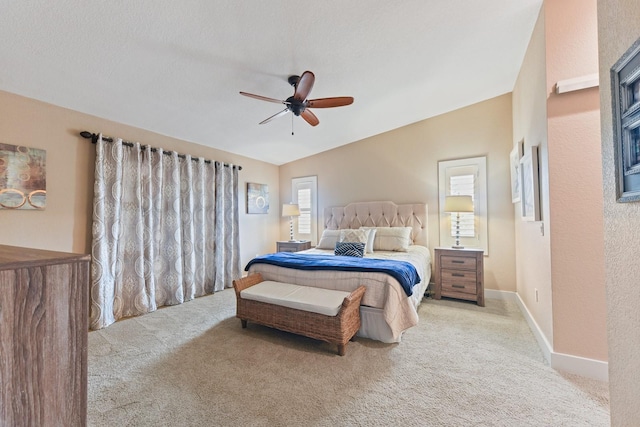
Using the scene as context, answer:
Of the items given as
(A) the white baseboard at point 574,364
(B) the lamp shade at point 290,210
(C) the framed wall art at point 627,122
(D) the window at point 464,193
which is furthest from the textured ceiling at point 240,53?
(A) the white baseboard at point 574,364

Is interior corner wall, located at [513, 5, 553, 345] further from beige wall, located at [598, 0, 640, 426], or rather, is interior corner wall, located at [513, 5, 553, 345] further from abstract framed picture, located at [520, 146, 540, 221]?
beige wall, located at [598, 0, 640, 426]

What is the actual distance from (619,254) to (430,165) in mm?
3546

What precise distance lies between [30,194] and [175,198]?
145 cm

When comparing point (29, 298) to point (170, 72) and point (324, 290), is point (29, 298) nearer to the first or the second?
point (324, 290)

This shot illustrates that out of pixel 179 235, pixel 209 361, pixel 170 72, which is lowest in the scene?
pixel 209 361

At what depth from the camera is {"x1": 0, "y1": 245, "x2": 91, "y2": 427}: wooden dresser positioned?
1.85 feet

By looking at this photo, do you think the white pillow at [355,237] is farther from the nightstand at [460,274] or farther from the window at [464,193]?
the window at [464,193]

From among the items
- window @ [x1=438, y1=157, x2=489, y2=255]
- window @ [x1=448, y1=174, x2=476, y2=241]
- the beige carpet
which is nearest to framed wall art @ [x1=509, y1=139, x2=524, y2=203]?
window @ [x1=438, y1=157, x2=489, y2=255]

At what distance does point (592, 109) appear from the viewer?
205 centimetres

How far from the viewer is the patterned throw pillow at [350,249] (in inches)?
145

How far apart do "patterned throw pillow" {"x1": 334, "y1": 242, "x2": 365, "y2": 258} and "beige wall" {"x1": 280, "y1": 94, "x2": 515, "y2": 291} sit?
4.67ft

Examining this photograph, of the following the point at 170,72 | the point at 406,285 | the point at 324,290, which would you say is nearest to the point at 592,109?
the point at 406,285

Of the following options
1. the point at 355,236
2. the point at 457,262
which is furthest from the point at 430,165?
the point at 355,236

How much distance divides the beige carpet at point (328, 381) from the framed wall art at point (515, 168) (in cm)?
162
